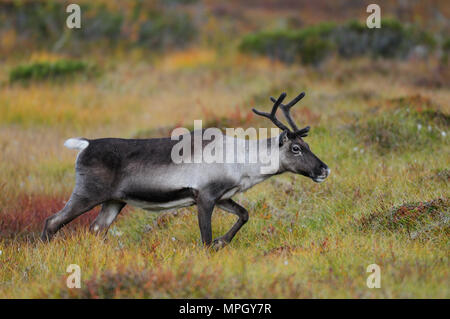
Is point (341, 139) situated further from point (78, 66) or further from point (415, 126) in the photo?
point (78, 66)

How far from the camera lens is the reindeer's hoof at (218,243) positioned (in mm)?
6719

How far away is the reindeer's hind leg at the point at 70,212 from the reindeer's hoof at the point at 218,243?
131cm

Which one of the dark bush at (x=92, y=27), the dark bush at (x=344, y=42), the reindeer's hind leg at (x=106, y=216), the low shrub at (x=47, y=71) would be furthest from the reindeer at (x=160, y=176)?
the dark bush at (x=92, y=27)

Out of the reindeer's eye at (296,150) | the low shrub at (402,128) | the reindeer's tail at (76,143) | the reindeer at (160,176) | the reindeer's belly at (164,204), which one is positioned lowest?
the reindeer's belly at (164,204)

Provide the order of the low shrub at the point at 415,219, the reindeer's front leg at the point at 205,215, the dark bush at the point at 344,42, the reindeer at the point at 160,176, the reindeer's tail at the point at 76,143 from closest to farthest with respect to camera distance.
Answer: the low shrub at the point at 415,219
the reindeer's front leg at the point at 205,215
the reindeer at the point at 160,176
the reindeer's tail at the point at 76,143
the dark bush at the point at 344,42

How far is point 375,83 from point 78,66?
787 centimetres

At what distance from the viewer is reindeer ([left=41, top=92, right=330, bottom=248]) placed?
6.80m

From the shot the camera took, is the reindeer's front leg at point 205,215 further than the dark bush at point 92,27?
No

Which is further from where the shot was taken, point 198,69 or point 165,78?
point 198,69

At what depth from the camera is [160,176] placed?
22.4ft

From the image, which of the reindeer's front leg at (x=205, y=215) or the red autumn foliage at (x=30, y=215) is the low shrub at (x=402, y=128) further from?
the red autumn foliage at (x=30, y=215)

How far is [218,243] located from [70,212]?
1621 mm

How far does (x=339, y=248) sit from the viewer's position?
20.2 ft

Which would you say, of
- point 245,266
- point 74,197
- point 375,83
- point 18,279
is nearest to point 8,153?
point 74,197
